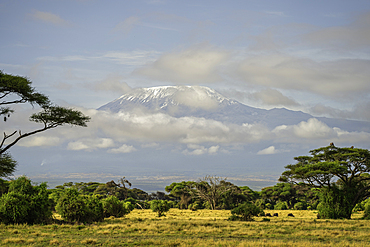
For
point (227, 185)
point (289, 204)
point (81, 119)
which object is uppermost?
Result: point (81, 119)

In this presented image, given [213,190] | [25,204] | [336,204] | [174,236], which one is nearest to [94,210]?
[25,204]

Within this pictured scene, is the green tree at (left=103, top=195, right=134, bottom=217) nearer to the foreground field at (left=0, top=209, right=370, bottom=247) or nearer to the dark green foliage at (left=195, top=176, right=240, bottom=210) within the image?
the foreground field at (left=0, top=209, right=370, bottom=247)

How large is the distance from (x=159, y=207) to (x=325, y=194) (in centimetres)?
1679

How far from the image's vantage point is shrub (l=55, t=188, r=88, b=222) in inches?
986

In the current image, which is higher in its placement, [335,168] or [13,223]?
[335,168]

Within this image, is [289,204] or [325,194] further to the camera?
[289,204]

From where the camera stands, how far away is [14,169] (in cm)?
2267

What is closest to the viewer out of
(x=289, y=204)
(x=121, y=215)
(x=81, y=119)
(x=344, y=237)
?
(x=344, y=237)

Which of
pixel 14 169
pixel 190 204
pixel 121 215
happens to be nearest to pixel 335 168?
pixel 121 215

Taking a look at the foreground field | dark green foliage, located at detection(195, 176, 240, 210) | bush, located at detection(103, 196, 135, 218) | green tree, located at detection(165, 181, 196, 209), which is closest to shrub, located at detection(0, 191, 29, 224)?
the foreground field

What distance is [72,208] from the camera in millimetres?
25156

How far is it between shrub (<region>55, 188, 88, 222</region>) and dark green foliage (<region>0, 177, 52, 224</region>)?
39.2 inches

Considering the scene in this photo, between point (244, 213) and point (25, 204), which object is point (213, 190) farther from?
point (25, 204)

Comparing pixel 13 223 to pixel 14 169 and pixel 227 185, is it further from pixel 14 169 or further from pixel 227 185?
pixel 227 185
